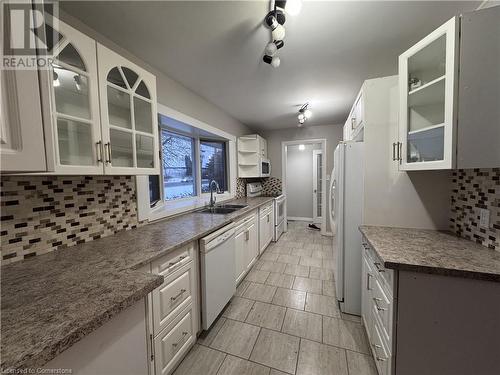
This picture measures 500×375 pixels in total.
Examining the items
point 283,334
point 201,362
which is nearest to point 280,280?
point 283,334

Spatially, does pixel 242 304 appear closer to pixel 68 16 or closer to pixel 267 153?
pixel 68 16

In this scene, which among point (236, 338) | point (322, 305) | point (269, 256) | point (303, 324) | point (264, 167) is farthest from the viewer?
point (264, 167)

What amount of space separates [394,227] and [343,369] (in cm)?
111

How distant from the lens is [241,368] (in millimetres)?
1395

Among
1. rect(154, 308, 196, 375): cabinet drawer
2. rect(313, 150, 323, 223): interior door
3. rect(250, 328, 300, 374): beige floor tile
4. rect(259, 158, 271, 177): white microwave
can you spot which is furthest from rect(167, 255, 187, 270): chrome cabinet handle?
rect(313, 150, 323, 223): interior door

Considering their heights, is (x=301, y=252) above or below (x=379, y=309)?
below

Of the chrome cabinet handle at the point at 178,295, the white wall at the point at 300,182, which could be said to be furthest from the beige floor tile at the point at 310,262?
the white wall at the point at 300,182

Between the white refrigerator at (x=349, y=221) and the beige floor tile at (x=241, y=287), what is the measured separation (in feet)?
3.35

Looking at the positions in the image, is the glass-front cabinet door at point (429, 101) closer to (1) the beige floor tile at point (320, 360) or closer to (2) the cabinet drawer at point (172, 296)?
(1) the beige floor tile at point (320, 360)

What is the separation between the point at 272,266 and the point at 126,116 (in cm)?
254

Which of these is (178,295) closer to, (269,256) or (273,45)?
(273,45)

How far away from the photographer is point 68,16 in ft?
4.21

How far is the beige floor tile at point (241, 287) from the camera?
2.27 m

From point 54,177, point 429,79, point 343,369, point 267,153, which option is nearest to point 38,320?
point 54,177
